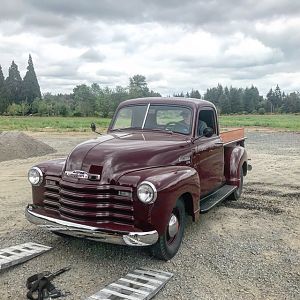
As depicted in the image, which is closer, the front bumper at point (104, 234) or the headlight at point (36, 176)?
the front bumper at point (104, 234)

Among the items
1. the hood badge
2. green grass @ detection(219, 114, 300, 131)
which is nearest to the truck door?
the hood badge

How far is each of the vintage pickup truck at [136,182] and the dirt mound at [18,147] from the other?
10.3m

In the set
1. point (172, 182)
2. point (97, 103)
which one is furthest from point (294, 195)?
point (97, 103)

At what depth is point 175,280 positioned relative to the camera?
4.19m

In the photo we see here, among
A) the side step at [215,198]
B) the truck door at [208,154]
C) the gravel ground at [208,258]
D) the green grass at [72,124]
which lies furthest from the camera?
the green grass at [72,124]

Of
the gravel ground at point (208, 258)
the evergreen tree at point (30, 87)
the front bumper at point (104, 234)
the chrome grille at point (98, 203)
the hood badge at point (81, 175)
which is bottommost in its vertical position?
the gravel ground at point (208, 258)

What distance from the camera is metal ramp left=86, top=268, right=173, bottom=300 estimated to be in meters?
3.68

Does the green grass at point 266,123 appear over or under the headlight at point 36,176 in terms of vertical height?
under

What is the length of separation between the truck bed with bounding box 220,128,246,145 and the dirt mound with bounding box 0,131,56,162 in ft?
31.7

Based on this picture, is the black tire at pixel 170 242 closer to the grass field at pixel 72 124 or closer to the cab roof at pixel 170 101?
the cab roof at pixel 170 101

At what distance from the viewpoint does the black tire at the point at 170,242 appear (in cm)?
453

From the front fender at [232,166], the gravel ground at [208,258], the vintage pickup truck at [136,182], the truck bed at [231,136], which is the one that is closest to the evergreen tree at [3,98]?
the gravel ground at [208,258]

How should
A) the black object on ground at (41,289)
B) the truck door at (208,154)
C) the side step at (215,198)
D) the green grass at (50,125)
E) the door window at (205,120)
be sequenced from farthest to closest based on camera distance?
1. the green grass at (50,125)
2. the door window at (205,120)
3. the truck door at (208,154)
4. the side step at (215,198)
5. the black object on ground at (41,289)

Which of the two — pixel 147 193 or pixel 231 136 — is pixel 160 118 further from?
pixel 231 136
